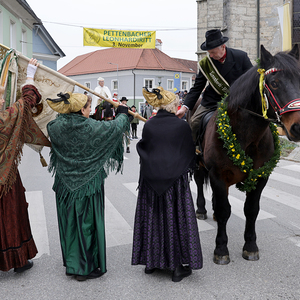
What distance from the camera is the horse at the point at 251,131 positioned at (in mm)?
2818

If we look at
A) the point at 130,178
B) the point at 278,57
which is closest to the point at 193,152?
the point at 278,57

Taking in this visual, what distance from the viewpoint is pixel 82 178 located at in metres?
3.12

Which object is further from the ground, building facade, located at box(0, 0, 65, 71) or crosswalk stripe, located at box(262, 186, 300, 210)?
building facade, located at box(0, 0, 65, 71)

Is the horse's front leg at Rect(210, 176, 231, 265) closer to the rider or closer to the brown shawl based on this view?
the rider

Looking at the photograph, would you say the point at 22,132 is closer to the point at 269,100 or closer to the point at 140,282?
the point at 140,282

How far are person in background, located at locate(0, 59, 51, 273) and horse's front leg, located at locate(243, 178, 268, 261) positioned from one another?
2273 millimetres

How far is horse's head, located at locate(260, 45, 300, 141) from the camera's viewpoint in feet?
8.79

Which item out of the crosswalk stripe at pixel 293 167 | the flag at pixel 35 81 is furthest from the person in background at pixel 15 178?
the crosswalk stripe at pixel 293 167

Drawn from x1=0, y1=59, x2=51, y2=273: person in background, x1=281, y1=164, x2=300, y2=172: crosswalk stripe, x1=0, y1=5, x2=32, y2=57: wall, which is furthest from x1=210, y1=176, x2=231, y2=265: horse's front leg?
x1=0, y1=5, x2=32, y2=57: wall

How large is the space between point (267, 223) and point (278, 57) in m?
2.64

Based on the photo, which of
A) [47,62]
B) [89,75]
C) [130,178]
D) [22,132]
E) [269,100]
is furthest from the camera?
[89,75]

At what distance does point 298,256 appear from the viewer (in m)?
3.67

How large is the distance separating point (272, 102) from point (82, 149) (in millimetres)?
1737

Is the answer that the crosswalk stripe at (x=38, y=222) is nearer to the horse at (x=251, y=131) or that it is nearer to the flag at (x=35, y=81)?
the flag at (x=35, y=81)
